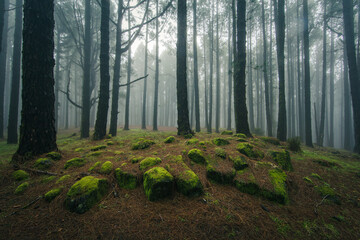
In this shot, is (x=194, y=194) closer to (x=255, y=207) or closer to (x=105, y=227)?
(x=255, y=207)

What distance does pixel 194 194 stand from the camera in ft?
7.66

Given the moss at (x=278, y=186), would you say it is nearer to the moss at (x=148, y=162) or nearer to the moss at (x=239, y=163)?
the moss at (x=239, y=163)

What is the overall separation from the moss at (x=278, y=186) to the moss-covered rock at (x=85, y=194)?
3013 mm

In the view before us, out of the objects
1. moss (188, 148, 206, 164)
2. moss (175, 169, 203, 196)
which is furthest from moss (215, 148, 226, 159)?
moss (175, 169, 203, 196)

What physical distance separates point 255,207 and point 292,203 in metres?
0.89

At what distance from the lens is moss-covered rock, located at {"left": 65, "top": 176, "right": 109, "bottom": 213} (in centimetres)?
196

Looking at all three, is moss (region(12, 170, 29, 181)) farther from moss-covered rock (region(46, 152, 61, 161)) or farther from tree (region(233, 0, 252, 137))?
tree (region(233, 0, 252, 137))

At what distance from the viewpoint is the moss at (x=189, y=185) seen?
235 cm

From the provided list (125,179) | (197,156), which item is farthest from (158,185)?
(197,156)

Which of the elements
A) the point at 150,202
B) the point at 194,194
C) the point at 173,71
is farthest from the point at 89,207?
the point at 173,71

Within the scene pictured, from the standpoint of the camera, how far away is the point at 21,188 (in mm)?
2354

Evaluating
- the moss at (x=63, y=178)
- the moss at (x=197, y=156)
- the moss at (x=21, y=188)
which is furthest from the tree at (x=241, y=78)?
the moss at (x=21, y=188)

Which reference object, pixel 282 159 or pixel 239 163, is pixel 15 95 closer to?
pixel 239 163

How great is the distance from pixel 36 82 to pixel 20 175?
230cm
